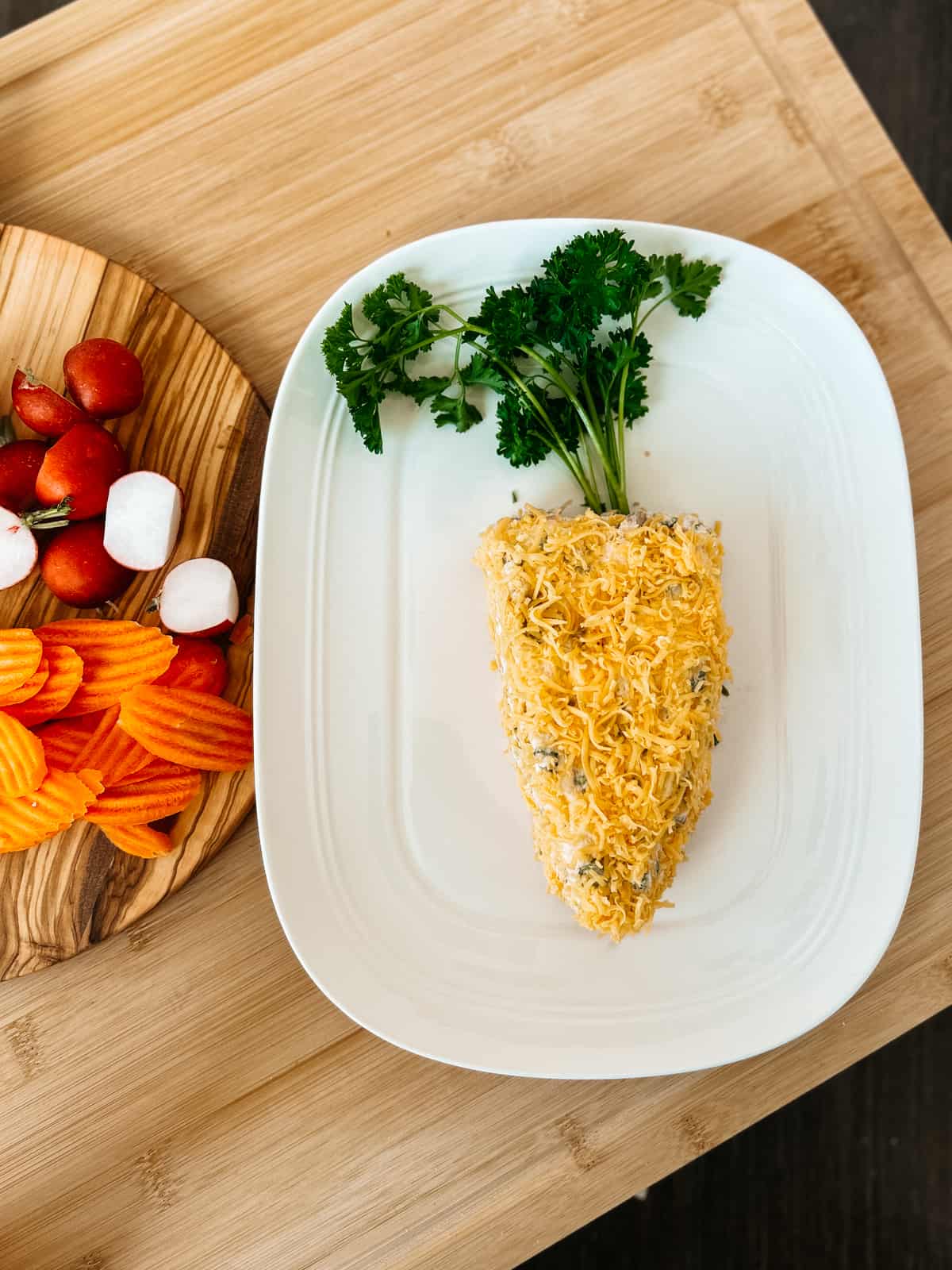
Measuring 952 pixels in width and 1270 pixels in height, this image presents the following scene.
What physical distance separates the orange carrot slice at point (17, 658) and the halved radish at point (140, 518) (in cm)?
24

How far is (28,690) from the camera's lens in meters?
1.86

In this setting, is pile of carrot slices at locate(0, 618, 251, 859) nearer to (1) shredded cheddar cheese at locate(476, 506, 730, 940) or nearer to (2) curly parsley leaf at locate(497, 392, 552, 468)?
(1) shredded cheddar cheese at locate(476, 506, 730, 940)

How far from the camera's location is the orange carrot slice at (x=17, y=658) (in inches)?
72.3

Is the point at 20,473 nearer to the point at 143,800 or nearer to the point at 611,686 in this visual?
the point at 143,800

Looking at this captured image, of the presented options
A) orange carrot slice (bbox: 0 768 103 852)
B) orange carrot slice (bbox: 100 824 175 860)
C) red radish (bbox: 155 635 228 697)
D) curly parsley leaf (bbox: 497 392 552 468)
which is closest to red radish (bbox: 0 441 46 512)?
red radish (bbox: 155 635 228 697)

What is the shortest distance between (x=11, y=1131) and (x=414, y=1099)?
33.2 inches

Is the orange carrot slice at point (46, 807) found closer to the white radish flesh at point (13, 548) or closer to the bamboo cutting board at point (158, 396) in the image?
the bamboo cutting board at point (158, 396)

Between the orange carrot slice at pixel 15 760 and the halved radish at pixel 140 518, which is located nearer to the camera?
the orange carrot slice at pixel 15 760

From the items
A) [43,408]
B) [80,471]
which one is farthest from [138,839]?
[43,408]

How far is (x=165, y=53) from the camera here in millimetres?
2109

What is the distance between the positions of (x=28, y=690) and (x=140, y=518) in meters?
0.40

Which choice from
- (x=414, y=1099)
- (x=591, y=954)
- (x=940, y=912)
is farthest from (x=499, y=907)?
(x=940, y=912)

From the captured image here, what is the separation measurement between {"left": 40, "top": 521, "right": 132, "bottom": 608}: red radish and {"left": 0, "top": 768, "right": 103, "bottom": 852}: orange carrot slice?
1.20ft

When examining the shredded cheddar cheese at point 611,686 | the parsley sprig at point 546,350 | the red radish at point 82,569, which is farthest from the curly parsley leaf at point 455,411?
the red radish at point 82,569
